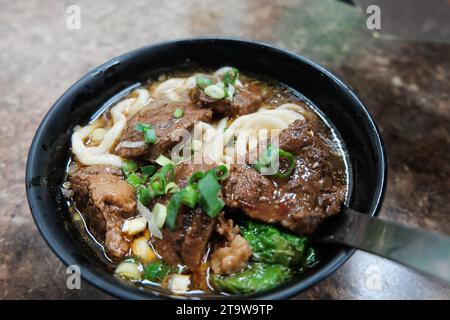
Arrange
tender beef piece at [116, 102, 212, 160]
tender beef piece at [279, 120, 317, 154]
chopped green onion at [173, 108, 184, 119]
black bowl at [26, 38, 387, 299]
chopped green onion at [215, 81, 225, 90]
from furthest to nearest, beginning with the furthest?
1. chopped green onion at [215, 81, 225, 90]
2. chopped green onion at [173, 108, 184, 119]
3. tender beef piece at [116, 102, 212, 160]
4. tender beef piece at [279, 120, 317, 154]
5. black bowl at [26, 38, 387, 299]

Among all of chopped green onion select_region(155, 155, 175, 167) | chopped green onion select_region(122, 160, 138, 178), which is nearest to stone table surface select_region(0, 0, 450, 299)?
chopped green onion select_region(122, 160, 138, 178)

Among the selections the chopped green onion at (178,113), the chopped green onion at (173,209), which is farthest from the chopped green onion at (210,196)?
the chopped green onion at (178,113)

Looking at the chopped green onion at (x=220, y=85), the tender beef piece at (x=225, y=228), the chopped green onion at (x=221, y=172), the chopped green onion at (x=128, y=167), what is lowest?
the tender beef piece at (x=225, y=228)

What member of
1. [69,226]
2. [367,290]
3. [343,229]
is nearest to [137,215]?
[69,226]

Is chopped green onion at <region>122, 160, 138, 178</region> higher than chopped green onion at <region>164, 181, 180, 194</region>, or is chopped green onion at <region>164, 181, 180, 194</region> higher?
chopped green onion at <region>122, 160, 138, 178</region>

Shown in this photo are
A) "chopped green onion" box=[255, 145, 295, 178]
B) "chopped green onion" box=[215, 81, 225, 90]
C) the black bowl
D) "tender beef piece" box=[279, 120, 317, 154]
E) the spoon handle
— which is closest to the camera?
the spoon handle

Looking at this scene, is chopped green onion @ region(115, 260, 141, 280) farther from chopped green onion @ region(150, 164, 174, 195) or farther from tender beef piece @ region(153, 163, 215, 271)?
chopped green onion @ region(150, 164, 174, 195)

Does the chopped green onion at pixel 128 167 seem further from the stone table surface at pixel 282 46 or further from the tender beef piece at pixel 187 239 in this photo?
the stone table surface at pixel 282 46
